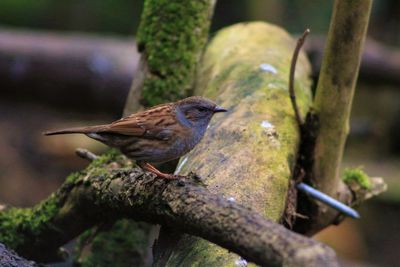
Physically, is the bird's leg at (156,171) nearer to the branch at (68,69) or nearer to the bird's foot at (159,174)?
the bird's foot at (159,174)

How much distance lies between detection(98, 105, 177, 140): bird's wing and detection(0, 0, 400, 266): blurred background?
4.40m

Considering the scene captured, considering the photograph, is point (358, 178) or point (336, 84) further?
point (358, 178)

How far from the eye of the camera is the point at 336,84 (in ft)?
16.0

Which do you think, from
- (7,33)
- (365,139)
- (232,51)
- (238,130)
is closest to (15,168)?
(7,33)

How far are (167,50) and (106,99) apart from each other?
444cm

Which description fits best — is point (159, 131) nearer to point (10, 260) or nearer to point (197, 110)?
point (197, 110)

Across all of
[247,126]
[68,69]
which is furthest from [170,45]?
[68,69]

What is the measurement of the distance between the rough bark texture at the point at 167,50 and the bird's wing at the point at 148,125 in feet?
4.51

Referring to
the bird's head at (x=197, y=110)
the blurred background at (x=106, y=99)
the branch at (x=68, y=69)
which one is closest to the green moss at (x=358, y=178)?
the bird's head at (x=197, y=110)

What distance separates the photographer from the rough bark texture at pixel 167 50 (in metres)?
5.67

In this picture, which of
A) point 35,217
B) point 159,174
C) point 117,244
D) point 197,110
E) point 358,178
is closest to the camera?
point 159,174

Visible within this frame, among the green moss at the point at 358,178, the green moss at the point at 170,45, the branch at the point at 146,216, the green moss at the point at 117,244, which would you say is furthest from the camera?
the green moss at the point at 117,244

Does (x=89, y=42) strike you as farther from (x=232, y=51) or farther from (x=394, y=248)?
(x=394, y=248)

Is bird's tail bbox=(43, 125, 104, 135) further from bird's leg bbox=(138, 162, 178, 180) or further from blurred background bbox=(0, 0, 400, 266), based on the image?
blurred background bbox=(0, 0, 400, 266)
